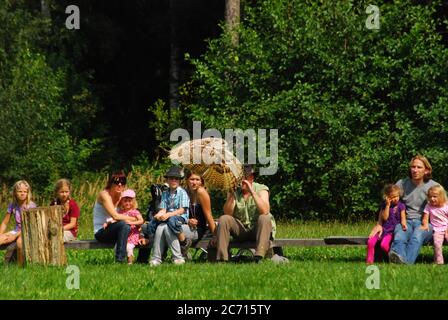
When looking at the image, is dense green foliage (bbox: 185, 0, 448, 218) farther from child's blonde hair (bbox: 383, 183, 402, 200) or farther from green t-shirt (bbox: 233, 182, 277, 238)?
green t-shirt (bbox: 233, 182, 277, 238)

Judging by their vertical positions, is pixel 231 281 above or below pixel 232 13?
below

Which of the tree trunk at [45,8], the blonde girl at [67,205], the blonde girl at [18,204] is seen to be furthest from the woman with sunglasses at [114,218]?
the tree trunk at [45,8]

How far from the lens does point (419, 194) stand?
15.3m

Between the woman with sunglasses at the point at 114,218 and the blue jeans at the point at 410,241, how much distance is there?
3.30 meters

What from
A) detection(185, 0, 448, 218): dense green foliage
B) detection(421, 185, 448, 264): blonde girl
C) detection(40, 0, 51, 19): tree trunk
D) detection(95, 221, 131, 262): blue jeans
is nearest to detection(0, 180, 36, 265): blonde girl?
detection(95, 221, 131, 262): blue jeans

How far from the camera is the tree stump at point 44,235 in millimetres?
14688

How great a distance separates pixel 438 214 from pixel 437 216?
0.03 m

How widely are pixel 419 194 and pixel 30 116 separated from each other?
14603 mm

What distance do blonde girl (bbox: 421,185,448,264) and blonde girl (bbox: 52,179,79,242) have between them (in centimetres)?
→ 451

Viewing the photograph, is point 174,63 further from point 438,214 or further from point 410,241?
point 410,241

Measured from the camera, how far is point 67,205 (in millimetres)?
15961

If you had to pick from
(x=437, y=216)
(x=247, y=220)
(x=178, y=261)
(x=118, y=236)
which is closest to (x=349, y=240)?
(x=437, y=216)

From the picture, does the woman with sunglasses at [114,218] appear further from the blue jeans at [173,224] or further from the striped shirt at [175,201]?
the striped shirt at [175,201]
